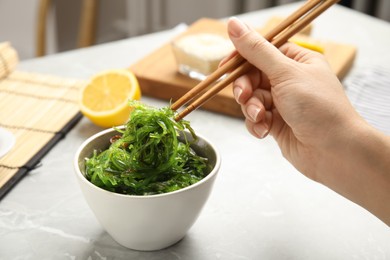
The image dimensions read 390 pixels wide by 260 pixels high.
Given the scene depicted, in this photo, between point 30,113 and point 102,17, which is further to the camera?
point 102,17

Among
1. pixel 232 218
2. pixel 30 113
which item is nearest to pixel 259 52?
pixel 232 218

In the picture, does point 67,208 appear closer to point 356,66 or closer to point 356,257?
point 356,257

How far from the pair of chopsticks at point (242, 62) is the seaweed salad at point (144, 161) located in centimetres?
4

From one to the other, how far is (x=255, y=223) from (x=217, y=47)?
0.62 metres

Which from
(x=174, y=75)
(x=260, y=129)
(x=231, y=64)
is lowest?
(x=174, y=75)

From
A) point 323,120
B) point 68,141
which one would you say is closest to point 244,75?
point 323,120

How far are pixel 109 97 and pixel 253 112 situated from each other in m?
0.41

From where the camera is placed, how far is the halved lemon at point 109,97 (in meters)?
1.22

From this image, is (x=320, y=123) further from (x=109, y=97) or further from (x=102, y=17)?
(x=102, y=17)

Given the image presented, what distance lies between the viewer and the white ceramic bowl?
78cm

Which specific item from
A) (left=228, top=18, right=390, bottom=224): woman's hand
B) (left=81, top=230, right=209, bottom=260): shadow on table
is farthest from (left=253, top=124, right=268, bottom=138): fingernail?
(left=81, top=230, right=209, bottom=260): shadow on table

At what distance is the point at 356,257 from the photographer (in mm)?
892

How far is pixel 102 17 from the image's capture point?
3.42 metres

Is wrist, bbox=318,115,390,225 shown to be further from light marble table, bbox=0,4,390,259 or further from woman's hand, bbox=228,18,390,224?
light marble table, bbox=0,4,390,259
